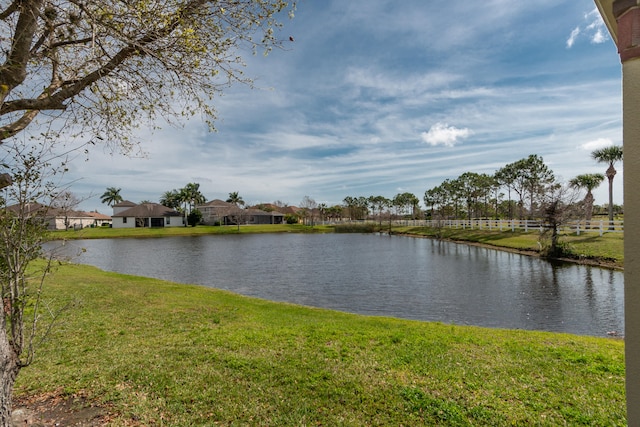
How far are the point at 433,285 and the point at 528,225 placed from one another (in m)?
24.0

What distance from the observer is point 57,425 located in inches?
128

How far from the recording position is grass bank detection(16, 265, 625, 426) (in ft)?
11.6

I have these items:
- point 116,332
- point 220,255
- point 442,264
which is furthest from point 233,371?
point 220,255

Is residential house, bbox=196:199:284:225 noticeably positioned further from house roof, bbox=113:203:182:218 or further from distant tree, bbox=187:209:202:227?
house roof, bbox=113:203:182:218

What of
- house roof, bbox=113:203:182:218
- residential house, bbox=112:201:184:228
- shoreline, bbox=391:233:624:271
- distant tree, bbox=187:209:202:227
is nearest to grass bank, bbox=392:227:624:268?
shoreline, bbox=391:233:624:271

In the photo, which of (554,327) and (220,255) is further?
(220,255)

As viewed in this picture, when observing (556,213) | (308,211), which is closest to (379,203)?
(308,211)

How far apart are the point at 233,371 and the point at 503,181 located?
2114 inches

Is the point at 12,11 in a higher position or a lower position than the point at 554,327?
higher

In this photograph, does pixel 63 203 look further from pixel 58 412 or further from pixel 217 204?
pixel 217 204

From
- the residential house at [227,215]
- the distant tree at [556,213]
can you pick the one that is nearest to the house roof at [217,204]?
the residential house at [227,215]

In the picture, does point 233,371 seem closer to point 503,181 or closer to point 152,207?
point 503,181

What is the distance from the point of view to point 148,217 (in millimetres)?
65250

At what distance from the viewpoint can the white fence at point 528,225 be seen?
24484 millimetres
